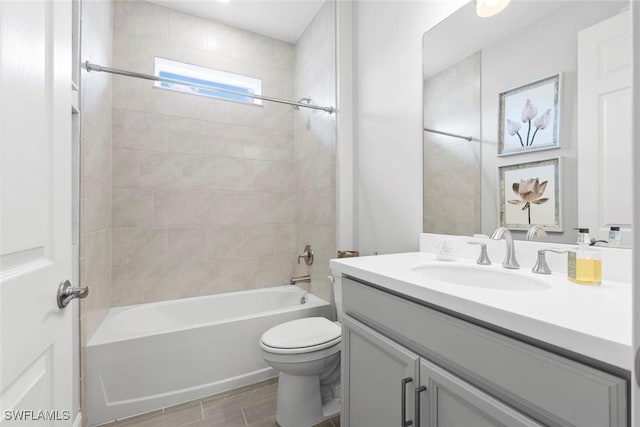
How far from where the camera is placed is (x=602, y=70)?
34.4 inches

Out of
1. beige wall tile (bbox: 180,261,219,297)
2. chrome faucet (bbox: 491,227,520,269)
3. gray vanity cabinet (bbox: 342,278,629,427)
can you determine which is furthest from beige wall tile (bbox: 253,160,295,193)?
chrome faucet (bbox: 491,227,520,269)

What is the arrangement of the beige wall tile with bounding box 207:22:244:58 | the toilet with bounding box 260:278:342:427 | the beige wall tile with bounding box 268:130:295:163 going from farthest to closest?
the beige wall tile with bounding box 268:130:295:163
the beige wall tile with bounding box 207:22:244:58
the toilet with bounding box 260:278:342:427

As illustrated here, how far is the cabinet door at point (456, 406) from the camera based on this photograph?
61cm

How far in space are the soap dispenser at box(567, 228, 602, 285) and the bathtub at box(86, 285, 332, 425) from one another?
1598mm

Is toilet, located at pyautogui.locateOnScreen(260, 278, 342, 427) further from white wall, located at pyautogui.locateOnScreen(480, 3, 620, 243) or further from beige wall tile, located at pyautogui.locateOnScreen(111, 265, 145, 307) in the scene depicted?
beige wall tile, located at pyautogui.locateOnScreen(111, 265, 145, 307)

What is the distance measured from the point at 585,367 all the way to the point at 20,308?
1.06 m

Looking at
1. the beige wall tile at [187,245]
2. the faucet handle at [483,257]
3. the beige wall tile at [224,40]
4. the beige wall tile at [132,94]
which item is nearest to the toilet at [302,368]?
the faucet handle at [483,257]

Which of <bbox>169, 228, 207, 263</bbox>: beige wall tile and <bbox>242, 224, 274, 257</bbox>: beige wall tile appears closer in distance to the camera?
<bbox>169, 228, 207, 263</bbox>: beige wall tile

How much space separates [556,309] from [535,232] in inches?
21.5

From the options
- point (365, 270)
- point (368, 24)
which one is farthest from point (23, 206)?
point (368, 24)

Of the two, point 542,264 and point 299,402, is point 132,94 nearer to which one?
point 299,402

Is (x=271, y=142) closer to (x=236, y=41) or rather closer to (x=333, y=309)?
(x=236, y=41)

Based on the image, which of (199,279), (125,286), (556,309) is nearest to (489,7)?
(556,309)

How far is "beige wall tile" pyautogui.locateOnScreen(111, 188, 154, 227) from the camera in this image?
216 centimetres
